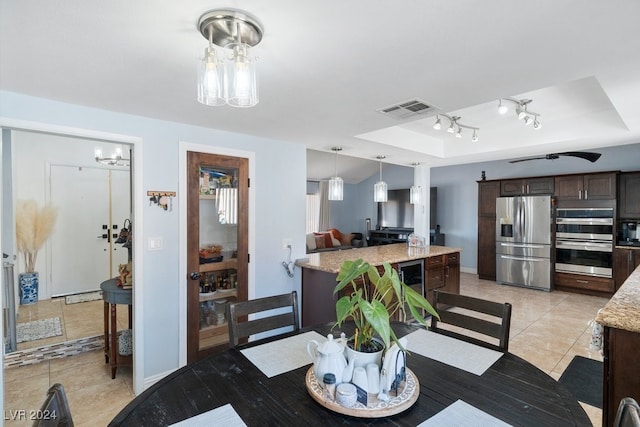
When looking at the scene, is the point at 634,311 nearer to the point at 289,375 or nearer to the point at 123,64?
the point at 289,375

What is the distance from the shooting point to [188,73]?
5.84 feet

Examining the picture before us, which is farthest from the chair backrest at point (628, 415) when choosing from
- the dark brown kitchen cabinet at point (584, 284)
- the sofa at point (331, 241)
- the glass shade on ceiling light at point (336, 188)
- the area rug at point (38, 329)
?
the sofa at point (331, 241)

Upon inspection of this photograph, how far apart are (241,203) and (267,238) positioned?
473mm

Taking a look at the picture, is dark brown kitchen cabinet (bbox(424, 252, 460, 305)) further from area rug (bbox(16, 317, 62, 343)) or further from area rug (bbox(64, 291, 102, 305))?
area rug (bbox(64, 291, 102, 305))

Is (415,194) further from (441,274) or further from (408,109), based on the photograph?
(408,109)

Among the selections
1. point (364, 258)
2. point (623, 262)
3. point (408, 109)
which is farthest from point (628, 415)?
point (623, 262)

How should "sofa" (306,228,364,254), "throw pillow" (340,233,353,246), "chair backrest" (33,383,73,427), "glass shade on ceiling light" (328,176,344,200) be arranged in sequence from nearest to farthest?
"chair backrest" (33,383,73,427) < "glass shade on ceiling light" (328,176,344,200) < "sofa" (306,228,364,254) < "throw pillow" (340,233,353,246)

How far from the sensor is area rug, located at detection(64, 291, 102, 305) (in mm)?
4737

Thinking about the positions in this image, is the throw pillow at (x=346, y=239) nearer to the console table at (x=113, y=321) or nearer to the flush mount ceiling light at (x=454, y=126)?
the flush mount ceiling light at (x=454, y=126)

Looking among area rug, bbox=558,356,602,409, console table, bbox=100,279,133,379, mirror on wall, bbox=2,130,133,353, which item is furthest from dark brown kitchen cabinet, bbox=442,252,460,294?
mirror on wall, bbox=2,130,133,353

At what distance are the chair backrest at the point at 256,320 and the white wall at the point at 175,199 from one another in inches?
46.4

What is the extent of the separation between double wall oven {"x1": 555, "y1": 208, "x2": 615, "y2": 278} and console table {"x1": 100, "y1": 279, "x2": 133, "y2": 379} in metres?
6.43

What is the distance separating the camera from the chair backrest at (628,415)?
72 cm

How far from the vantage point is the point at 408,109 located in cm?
245
